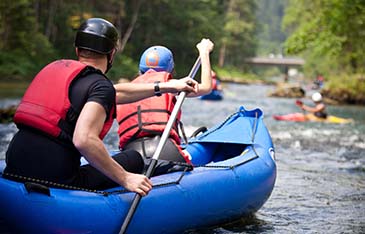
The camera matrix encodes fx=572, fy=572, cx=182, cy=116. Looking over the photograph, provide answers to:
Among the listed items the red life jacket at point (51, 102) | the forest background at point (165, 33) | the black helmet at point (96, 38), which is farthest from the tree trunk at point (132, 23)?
the red life jacket at point (51, 102)

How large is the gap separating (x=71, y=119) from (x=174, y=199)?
3.24 ft

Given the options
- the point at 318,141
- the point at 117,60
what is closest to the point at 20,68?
the point at 117,60

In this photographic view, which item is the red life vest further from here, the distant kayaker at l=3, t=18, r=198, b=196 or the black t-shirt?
the black t-shirt

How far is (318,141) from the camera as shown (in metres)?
9.92

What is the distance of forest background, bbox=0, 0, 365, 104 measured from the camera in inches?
765

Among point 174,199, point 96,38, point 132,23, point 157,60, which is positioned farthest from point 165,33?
point 96,38

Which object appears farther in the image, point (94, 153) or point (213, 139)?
point (213, 139)

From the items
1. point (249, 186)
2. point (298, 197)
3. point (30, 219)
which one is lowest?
point (298, 197)

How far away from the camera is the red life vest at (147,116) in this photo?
4.10 meters

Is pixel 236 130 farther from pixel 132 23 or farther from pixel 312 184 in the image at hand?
pixel 132 23

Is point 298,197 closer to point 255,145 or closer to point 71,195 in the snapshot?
point 255,145

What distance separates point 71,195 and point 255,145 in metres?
2.24

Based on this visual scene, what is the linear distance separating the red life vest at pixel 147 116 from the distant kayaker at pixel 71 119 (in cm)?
107

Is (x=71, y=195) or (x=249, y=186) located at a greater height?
(x=71, y=195)
